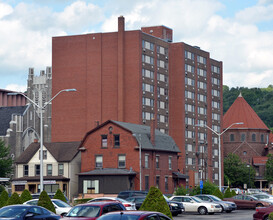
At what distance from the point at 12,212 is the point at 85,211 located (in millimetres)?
4030

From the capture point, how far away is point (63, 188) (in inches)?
3364

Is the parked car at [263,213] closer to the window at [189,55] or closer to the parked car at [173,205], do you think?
the parked car at [173,205]

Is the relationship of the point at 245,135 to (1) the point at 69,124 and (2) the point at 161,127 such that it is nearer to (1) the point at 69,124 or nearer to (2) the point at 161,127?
(2) the point at 161,127

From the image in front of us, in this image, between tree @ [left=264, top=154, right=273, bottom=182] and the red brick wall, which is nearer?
the red brick wall

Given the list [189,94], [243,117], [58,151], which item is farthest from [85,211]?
[243,117]

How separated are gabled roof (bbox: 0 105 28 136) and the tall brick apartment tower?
881 centimetres

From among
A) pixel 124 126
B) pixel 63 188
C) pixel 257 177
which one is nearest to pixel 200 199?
pixel 124 126

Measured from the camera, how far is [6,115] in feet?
346

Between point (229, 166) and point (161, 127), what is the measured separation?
95.3 ft

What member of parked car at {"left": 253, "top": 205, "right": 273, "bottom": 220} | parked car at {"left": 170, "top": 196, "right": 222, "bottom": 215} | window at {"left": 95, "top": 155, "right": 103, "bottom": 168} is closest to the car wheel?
parked car at {"left": 170, "top": 196, "right": 222, "bottom": 215}

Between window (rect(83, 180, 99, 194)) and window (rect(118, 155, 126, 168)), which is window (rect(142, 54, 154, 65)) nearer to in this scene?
window (rect(118, 155, 126, 168))

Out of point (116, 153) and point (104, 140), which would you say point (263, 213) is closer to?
point (116, 153)

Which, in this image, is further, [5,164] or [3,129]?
[3,129]

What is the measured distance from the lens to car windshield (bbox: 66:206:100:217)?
85.8 ft
